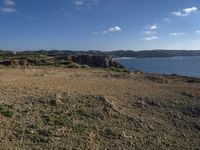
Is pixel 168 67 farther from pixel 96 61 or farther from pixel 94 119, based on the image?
pixel 94 119

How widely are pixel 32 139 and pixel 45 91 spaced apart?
4103mm

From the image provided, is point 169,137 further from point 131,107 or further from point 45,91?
point 45,91

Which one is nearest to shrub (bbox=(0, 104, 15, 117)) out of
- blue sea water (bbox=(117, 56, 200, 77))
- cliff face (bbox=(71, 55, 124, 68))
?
cliff face (bbox=(71, 55, 124, 68))

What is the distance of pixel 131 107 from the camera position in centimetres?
1130

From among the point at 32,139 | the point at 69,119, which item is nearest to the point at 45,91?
the point at 69,119

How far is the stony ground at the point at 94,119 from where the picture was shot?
8.52 m

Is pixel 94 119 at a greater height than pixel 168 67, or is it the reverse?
pixel 94 119

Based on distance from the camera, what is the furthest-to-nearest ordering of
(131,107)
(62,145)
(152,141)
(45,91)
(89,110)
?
(45,91) < (131,107) < (89,110) < (152,141) < (62,145)

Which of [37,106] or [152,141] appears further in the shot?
[37,106]

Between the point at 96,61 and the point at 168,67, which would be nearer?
the point at 96,61

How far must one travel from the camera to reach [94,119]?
989cm

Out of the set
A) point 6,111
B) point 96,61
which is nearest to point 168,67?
point 96,61

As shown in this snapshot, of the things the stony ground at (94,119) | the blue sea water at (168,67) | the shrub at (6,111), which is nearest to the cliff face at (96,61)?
the blue sea water at (168,67)

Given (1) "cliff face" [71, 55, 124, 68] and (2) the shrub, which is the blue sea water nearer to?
(1) "cliff face" [71, 55, 124, 68]
